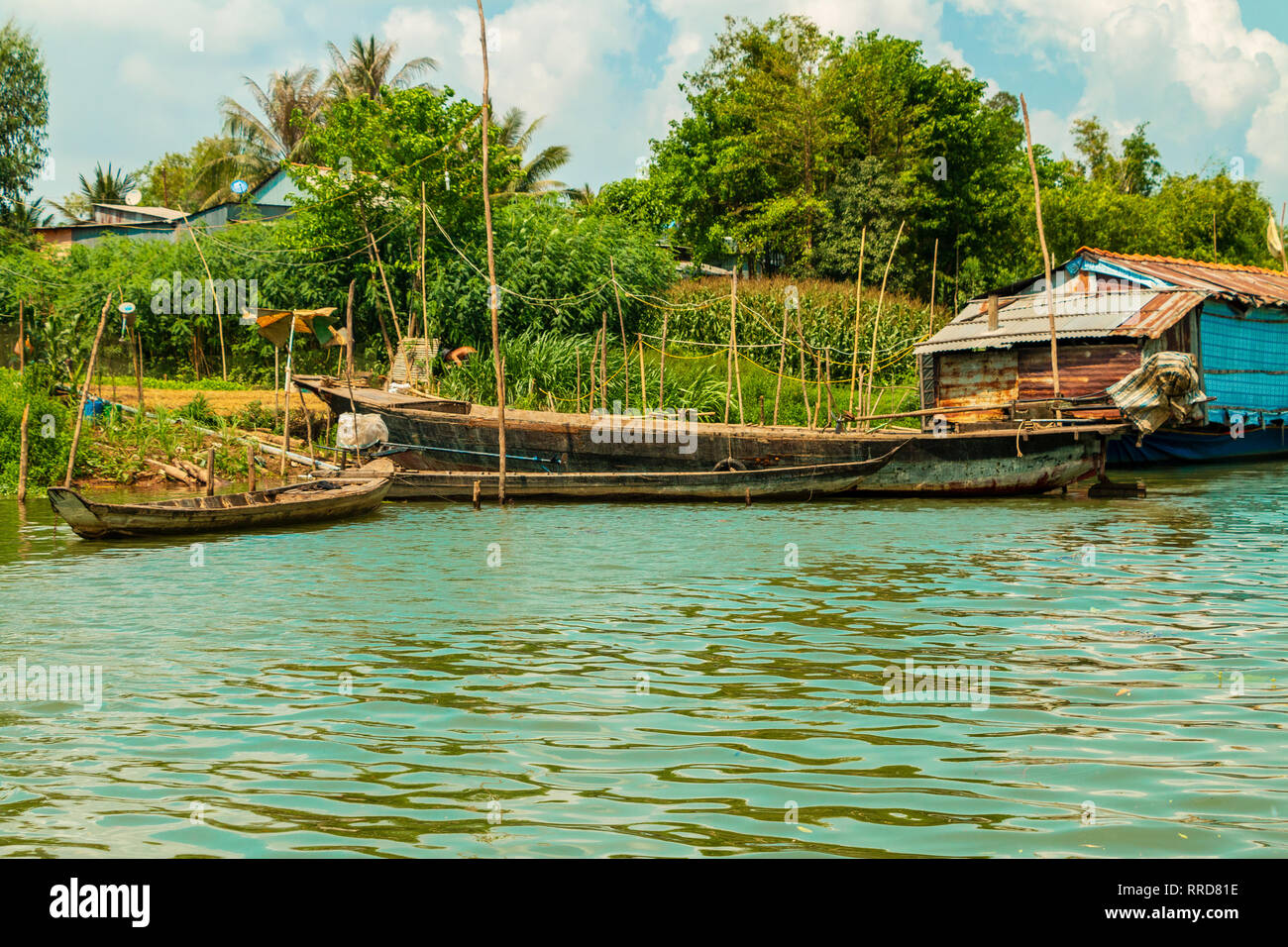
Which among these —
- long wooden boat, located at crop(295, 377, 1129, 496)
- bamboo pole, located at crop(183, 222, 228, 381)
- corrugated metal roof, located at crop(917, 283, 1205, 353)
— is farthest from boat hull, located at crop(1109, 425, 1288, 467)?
bamboo pole, located at crop(183, 222, 228, 381)

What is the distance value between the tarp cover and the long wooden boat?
50 cm

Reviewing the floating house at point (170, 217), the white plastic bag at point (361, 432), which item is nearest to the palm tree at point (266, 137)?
the floating house at point (170, 217)

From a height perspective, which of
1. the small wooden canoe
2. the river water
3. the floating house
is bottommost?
the river water

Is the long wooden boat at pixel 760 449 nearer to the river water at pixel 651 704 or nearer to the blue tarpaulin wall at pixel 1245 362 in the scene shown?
the river water at pixel 651 704

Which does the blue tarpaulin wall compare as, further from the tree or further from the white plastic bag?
the tree

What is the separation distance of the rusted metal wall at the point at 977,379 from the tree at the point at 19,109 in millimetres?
32014

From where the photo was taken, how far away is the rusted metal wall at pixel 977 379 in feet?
77.9

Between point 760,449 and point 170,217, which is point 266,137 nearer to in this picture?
point 170,217

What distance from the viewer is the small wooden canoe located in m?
13.0

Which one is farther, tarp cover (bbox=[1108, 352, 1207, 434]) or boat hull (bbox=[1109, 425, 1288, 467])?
boat hull (bbox=[1109, 425, 1288, 467])
